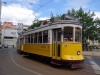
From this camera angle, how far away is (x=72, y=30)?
18.0m

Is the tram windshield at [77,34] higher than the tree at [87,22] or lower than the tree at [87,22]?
lower

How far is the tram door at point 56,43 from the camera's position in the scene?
58.2 ft

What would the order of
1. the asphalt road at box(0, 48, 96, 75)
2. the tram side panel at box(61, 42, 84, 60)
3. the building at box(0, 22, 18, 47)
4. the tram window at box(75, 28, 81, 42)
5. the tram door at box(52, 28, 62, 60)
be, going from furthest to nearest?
the building at box(0, 22, 18, 47)
the tram window at box(75, 28, 81, 42)
the tram door at box(52, 28, 62, 60)
the tram side panel at box(61, 42, 84, 60)
the asphalt road at box(0, 48, 96, 75)

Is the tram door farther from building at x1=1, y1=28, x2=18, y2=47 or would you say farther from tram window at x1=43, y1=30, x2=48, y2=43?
building at x1=1, y1=28, x2=18, y2=47

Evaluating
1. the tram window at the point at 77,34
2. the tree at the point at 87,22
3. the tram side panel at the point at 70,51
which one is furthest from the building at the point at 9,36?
the tram side panel at the point at 70,51

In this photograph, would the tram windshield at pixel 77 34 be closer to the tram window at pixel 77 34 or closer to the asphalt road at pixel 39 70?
the tram window at pixel 77 34

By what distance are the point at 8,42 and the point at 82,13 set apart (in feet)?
267

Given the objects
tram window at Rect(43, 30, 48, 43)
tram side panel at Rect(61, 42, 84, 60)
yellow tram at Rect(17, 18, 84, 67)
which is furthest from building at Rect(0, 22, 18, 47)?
tram side panel at Rect(61, 42, 84, 60)

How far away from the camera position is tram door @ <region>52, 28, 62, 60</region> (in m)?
17.8

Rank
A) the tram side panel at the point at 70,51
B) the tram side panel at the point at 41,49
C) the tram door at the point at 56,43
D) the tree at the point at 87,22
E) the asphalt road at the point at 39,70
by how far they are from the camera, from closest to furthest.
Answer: the asphalt road at the point at 39,70 < the tram side panel at the point at 70,51 < the tram door at the point at 56,43 < the tram side panel at the point at 41,49 < the tree at the point at 87,22

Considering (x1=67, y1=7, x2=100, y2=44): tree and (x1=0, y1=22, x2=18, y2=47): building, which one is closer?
(x1=67, y1=7, x2=100, y2=44): tree

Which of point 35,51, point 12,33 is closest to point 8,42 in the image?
point 12,33

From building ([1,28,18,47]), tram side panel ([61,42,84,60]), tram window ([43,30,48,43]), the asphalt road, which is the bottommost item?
the asphalt road

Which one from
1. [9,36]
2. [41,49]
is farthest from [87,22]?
[9,36]
